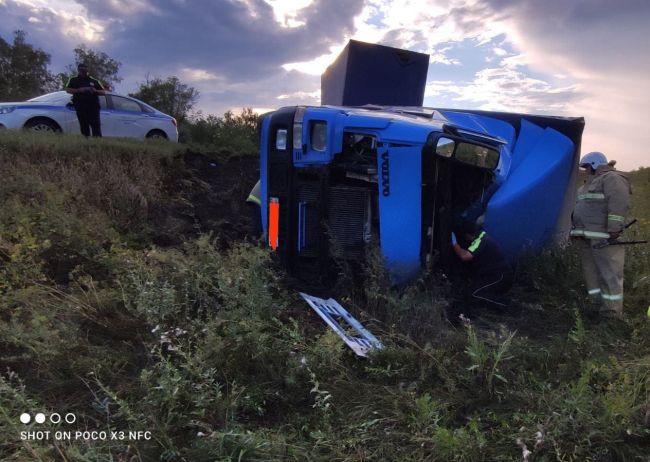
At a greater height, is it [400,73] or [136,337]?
[400,73]

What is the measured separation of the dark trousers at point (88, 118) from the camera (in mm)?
7828

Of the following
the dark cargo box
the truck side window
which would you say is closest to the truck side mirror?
the truck side window

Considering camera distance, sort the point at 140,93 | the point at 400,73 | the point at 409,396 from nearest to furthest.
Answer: the point at 409,396
the point at 400,73
the point at 140,93

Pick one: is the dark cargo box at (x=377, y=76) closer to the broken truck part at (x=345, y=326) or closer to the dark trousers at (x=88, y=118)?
the dark trousers at (x=88, y=118)

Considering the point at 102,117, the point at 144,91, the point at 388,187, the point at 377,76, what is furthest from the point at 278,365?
the point at 144,91

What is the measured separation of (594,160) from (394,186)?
2135mm

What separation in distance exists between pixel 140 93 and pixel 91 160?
15.4m

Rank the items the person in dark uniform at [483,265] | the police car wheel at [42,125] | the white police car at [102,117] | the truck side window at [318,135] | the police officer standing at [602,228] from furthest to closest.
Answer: the police car wheel at [42,125] → the white police car at [102,117] → the police officer standing at [602,228] → the person in dark uniform at [483,265] → the truck side window at [318,135]

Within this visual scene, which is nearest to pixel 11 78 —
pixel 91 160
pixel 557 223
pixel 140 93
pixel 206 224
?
pixel 140 93

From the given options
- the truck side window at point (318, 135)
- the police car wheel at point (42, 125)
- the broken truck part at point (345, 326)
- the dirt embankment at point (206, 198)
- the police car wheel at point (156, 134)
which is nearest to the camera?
the broken truck part at point (345, 326)

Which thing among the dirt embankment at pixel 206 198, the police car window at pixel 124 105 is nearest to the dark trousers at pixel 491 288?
the dirt embankment at pixel 206 198

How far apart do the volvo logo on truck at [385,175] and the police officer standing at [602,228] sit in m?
2.04

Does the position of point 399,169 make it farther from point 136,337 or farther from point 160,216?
point 160,216

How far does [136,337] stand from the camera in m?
3.19
